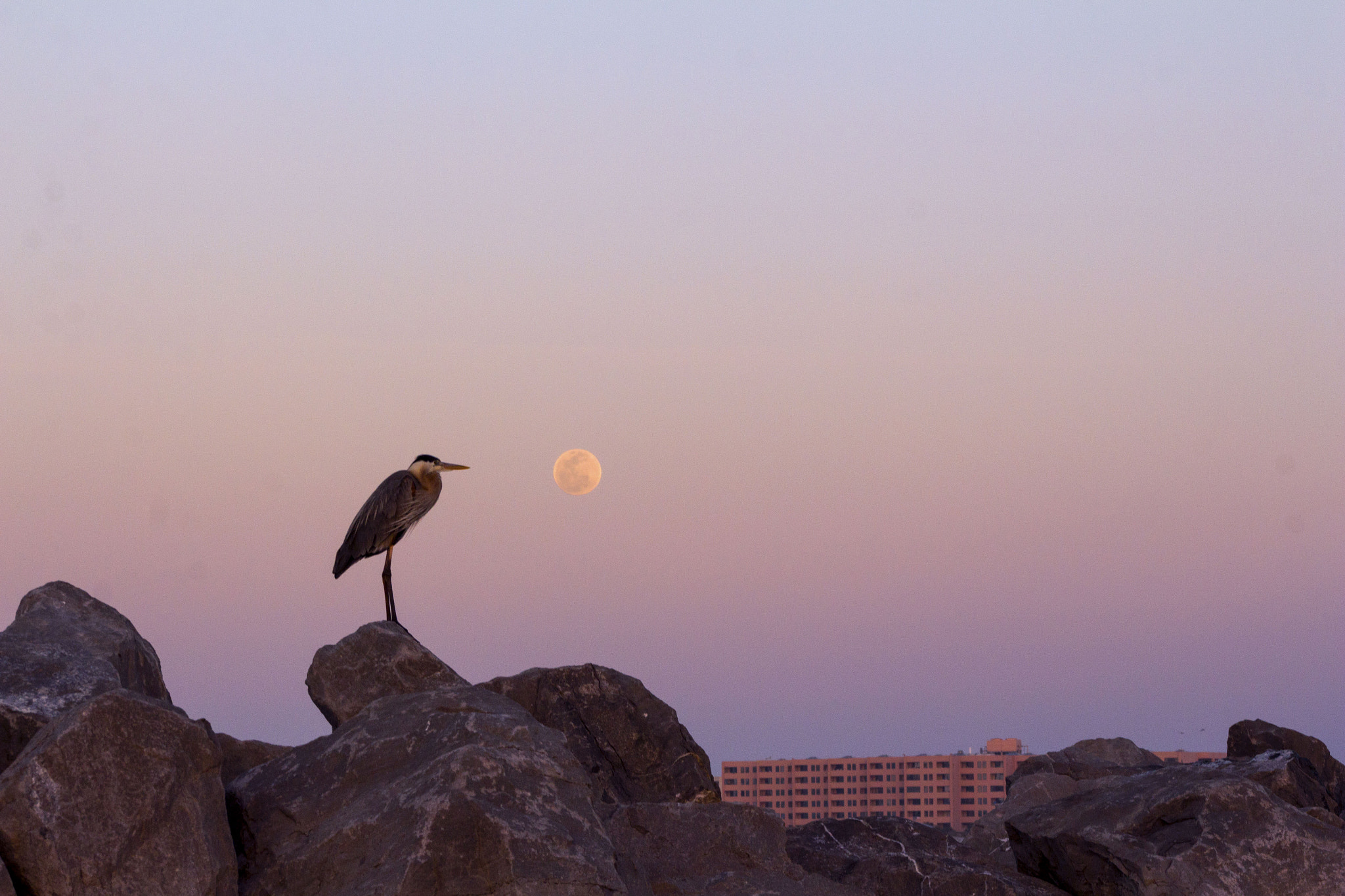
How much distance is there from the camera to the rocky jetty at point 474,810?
7.34 meters

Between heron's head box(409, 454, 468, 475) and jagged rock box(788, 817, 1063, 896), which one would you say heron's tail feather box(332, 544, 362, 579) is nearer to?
heron's head box(409, 454, 468, 475)

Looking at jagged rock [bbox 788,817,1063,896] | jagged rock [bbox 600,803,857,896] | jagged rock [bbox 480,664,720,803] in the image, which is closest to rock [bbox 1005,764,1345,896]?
jagged rock [bbox 788,817,1063,896]

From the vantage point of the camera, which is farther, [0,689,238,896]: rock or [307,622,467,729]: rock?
[307,622,467,729]: rock

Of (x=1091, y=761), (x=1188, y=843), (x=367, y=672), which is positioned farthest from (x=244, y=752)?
(x=1091, y=761)

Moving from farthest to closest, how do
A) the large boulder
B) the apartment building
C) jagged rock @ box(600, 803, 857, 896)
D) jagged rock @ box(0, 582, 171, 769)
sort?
the apartment building, the large boulder, jagged rock @ box(0, 582, 171, 769), jagged rock @ box(600, 803, 857, 896)

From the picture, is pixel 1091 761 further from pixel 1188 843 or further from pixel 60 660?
pixel 60 660

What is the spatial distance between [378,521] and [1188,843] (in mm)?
11474

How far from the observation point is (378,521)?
18.1m

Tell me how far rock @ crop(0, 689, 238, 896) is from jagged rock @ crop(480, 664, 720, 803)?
5970 mm

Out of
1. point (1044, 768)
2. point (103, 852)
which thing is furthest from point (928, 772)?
point (103, 852)

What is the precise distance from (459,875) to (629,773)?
6498 millimetres

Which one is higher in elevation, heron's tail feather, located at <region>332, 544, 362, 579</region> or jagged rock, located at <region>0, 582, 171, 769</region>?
heron's tail feather, located at <region>332, 544, 362, 579</region>

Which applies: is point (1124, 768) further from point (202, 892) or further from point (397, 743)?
point (202, 892)

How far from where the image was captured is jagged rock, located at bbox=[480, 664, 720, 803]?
13539 millimetres
